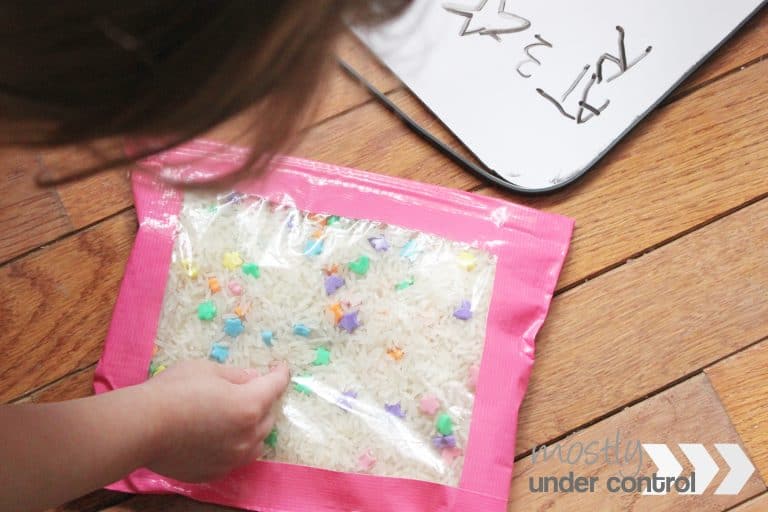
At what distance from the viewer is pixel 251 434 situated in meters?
0.63

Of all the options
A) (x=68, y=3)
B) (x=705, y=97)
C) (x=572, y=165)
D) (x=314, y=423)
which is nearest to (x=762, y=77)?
(x=705, y=97)

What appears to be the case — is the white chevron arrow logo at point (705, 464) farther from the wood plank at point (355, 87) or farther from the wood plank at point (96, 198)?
the wood plank at point (96, 198)

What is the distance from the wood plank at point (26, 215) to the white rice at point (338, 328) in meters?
0.12

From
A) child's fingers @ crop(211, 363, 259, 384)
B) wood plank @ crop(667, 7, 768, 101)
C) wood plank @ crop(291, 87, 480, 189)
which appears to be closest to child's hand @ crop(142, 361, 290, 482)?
child's fingers @ crop(211, 363, 259, 384)

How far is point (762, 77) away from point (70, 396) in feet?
2.25

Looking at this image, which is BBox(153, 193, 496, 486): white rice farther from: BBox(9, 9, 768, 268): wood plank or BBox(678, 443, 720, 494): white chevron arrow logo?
BBox(678, 443, 720, 494): white chevron arrow logo

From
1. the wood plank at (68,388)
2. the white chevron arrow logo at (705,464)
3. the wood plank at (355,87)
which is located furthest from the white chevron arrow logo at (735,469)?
the wood plank at (68,388)

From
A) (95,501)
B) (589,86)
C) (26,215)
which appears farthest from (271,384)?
(589,86)

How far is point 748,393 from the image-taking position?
666mm

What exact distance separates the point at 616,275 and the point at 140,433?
42cm

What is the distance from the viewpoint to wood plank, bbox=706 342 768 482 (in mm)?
658

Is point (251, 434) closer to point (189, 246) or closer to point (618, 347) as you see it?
point (189, 246)

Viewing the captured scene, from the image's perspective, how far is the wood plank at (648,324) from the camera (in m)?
0.67

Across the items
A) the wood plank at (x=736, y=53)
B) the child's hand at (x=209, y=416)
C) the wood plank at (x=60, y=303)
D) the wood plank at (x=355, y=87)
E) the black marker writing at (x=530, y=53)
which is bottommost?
the child's hand at (x=209, y=416)
